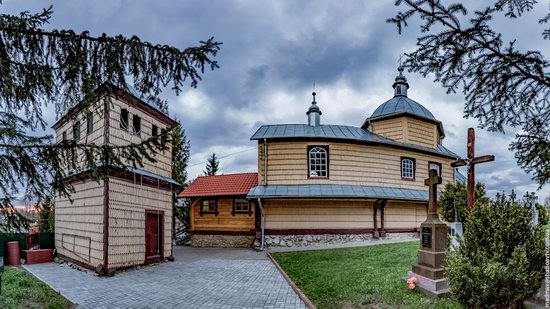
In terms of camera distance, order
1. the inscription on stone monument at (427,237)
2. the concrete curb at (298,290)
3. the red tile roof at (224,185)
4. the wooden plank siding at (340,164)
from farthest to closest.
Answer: the red tile roof at (224,185) < the wooden plank siding at (340,164) < the inscription on stone monument at (427,237) < the concrete curb at (298,290)

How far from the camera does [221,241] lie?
1933 cm

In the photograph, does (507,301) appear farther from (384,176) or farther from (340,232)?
(384,176)

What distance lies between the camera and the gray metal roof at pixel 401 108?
2069 cm

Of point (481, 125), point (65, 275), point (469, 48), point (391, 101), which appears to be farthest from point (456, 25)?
point (391, 101)

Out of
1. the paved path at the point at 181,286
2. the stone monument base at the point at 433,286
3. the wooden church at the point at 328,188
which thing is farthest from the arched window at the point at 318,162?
the stone monument base at the point at 433,286

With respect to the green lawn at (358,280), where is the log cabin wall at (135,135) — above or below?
above

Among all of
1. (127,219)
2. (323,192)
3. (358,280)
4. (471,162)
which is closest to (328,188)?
(323,192)

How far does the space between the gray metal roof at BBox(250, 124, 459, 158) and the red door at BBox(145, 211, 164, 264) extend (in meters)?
6.36

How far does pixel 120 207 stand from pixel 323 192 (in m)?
9.03

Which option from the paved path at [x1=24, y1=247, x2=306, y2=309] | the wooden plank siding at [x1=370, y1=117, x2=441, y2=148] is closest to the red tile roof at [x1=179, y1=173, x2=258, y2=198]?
the paved path at [x1=24, y1=247, x2=306, y2=309]

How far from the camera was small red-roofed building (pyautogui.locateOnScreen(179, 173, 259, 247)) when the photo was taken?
746 inches

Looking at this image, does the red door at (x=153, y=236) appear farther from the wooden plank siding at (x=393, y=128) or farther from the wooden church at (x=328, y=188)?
the wooden plank siding at (x=393, y=128)

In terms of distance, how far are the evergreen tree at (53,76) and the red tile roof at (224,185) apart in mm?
13726

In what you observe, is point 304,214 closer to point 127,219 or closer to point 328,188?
point 328,188
